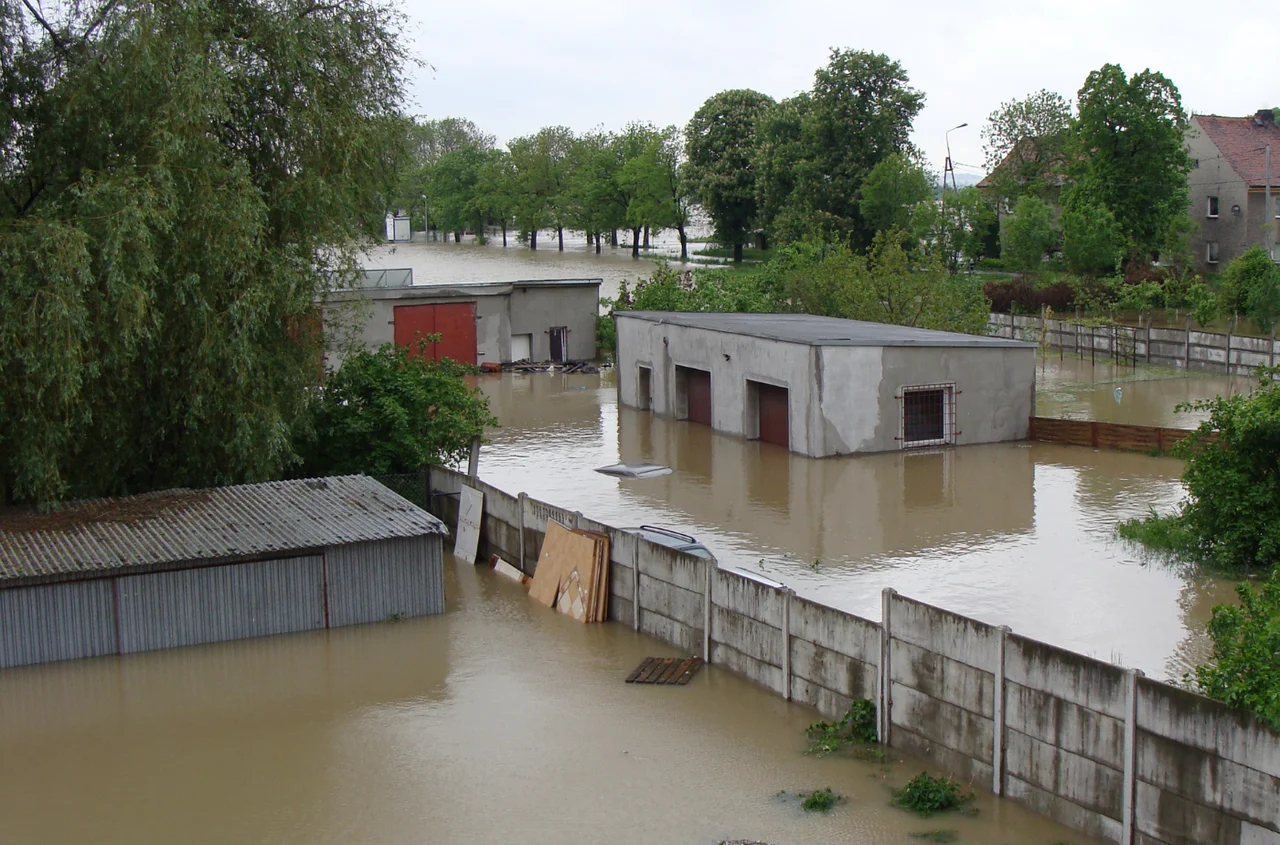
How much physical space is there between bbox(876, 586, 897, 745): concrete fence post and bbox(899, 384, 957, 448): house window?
18.2 m

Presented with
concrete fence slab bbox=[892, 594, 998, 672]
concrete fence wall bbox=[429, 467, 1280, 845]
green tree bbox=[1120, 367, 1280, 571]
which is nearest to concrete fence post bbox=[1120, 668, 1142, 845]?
concrete fence wall bbox=[429, 467, 1280, 845]

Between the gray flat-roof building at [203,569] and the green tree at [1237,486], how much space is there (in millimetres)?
11915

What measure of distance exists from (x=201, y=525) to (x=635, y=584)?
20.5 feet

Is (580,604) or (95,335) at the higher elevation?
(95,335)

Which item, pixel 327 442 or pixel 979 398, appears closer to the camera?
pixel 327 442

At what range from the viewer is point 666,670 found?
629 inches

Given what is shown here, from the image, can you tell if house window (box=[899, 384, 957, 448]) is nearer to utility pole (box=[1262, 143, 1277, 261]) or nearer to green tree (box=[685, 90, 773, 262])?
utility pole (box=[1262, 143, 1277, 261])

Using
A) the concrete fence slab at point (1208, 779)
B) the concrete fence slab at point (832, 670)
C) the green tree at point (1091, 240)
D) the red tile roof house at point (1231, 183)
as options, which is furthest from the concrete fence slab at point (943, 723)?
the red tile roof house at point (1231, 183)

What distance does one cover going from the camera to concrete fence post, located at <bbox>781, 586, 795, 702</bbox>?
47.5 feet

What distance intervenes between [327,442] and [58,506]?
18.2ft

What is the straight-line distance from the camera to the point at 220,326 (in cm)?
2000

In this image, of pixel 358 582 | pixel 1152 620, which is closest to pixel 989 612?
pixel 1152 620

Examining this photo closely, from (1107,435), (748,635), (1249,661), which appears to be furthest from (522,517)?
(1107,435)

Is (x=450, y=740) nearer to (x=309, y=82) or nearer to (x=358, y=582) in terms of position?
(x=358, y=582)
